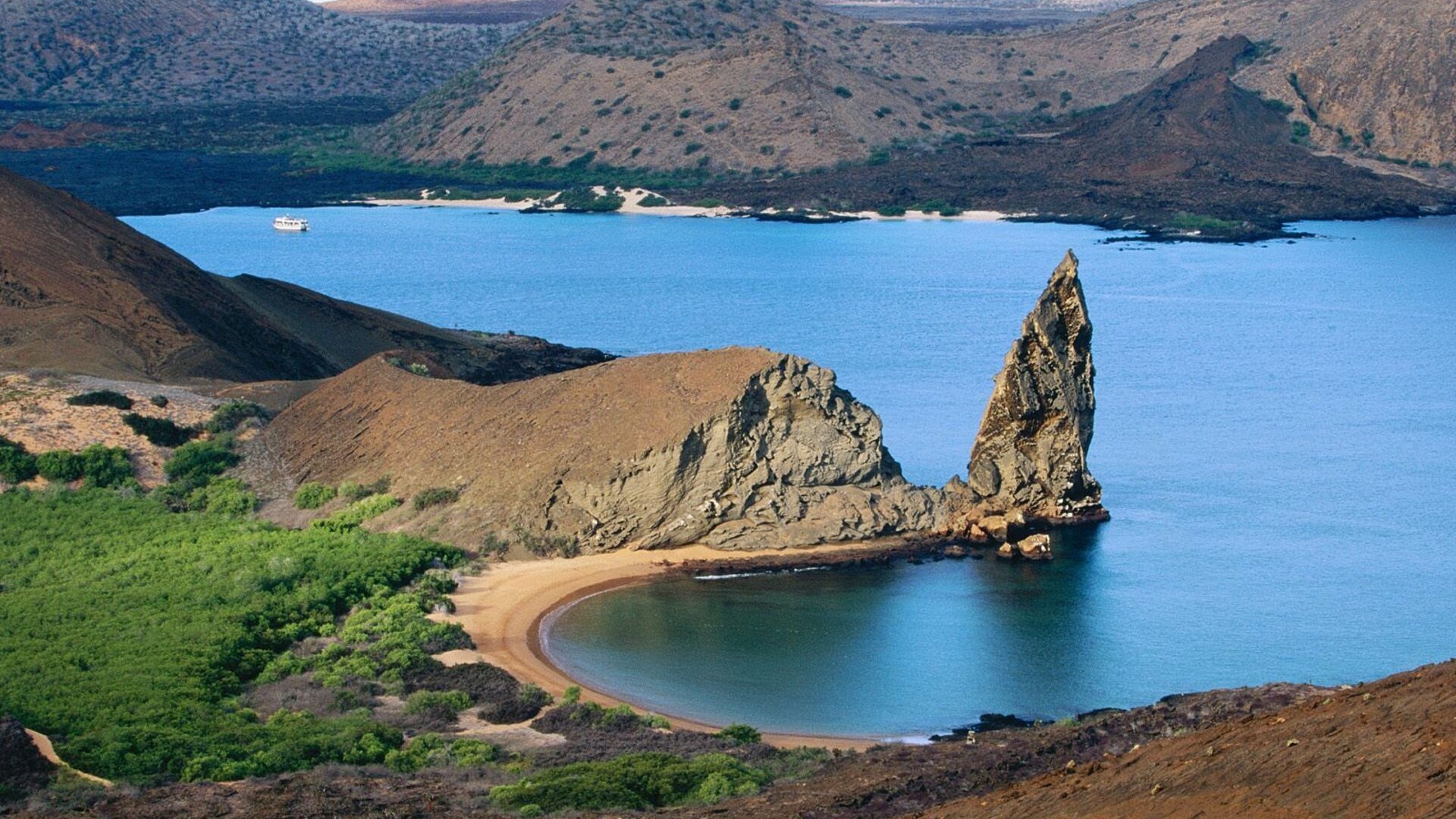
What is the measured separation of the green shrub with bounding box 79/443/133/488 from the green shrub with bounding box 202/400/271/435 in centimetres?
264

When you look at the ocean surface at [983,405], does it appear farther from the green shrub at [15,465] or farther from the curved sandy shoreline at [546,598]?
the green shrub at [15,465]

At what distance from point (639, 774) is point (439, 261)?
78.2 metres

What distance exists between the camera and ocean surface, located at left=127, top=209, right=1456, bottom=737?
1276 inches

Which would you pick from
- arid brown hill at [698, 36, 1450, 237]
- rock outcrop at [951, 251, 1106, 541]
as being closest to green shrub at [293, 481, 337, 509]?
rock outcrop at [951, 251, 1106, 541]

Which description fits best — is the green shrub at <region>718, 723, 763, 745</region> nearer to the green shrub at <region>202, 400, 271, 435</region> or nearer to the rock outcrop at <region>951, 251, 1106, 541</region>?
the rock outcrop at <region>951, 251, 1106, 541</region>

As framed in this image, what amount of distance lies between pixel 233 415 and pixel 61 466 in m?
4.63

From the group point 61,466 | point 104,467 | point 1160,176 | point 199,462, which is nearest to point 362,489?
point 199,462

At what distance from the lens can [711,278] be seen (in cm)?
9381

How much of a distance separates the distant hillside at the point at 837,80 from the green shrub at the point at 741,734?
106810 mm

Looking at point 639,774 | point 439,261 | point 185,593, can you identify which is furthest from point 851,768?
point 439,261

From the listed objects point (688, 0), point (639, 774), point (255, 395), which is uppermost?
point (688, 0)

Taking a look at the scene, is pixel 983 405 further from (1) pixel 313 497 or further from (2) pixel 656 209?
(2) pixel 656 209

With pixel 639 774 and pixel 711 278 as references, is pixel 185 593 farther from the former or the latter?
pixel 711 278

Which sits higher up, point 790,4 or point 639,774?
point 790,4
